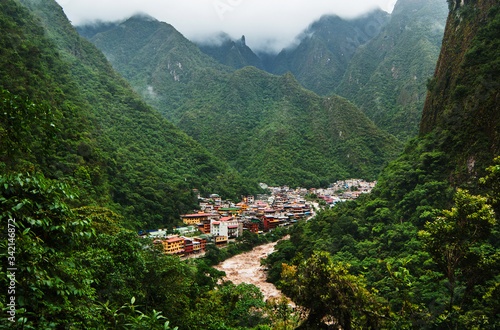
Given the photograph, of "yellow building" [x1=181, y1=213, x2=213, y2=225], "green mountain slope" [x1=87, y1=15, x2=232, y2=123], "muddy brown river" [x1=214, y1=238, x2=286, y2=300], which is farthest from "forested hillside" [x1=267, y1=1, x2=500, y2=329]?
"green mountain slope" [x1=87, y1=15, x2=232, y2=123]

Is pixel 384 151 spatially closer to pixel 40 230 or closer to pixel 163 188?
pixel 163 188

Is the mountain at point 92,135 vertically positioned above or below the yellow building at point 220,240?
above

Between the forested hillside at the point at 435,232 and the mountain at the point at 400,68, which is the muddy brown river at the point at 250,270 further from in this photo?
the mountain at the point at 400,68

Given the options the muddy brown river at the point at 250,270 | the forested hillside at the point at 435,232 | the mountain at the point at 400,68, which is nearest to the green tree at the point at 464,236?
→ the forested hillside at the point at 435,232

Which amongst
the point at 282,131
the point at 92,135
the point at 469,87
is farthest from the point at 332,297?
the point at 282,131

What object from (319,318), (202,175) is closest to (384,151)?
(202,175)

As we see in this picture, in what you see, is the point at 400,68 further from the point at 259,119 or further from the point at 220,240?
the point at 220,240
